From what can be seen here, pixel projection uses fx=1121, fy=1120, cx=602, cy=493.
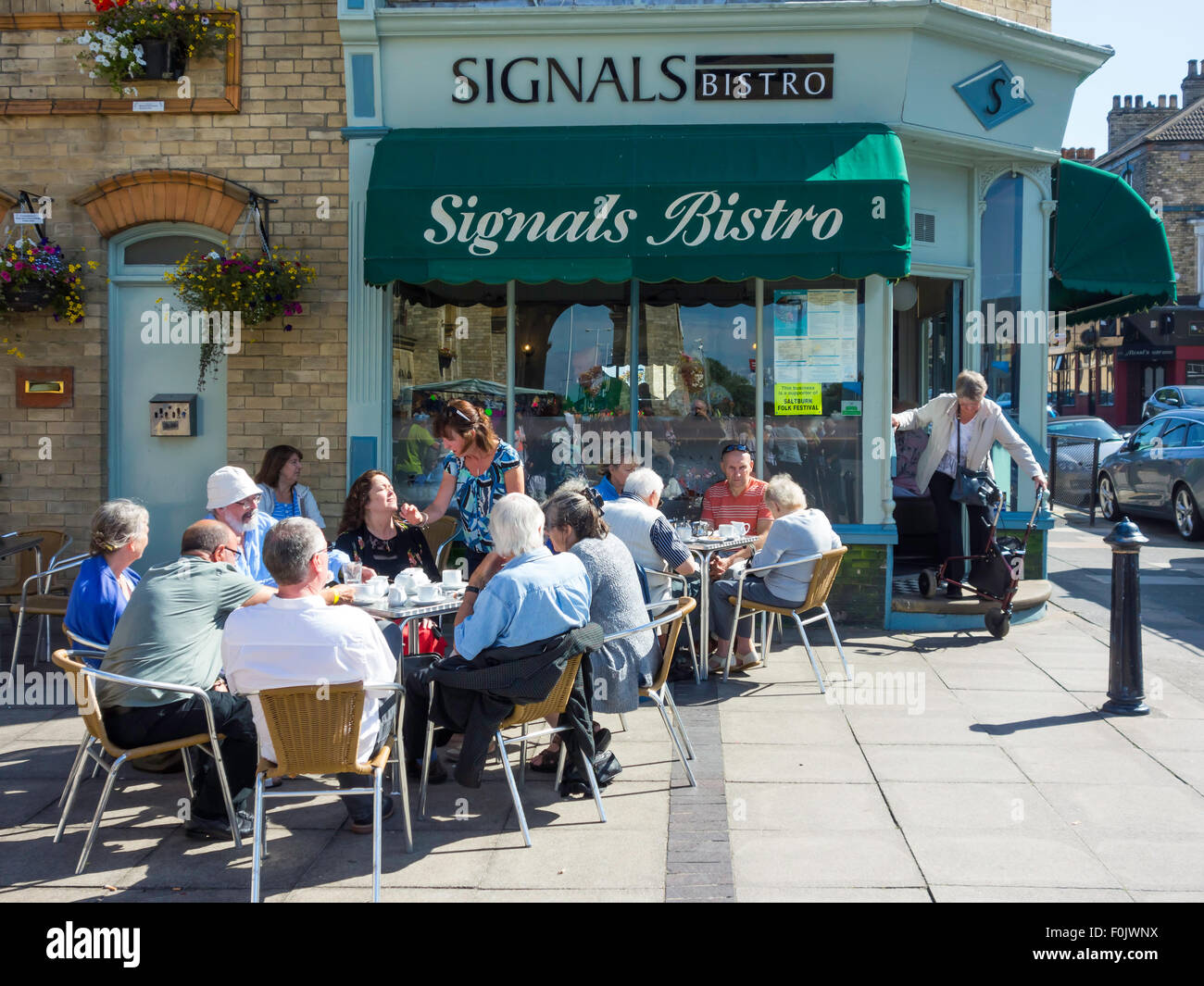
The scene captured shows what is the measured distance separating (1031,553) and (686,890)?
5.87 m

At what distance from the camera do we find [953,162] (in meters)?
8.88

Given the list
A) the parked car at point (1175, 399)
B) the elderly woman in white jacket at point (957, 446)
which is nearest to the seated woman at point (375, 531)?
the elderly woman in white jacket at point (957, 446)

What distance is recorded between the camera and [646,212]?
7785mm

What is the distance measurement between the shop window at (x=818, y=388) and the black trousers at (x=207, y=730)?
194 inches

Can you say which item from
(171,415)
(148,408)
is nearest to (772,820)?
(171,415)

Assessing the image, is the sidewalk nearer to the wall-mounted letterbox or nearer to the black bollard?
the black bollard

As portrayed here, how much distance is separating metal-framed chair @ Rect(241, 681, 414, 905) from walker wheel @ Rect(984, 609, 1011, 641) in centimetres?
516

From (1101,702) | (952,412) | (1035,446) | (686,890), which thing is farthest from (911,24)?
(686,890)

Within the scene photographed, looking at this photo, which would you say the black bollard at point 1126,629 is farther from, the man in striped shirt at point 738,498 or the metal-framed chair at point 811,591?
the man in striped shirt at point 738,498

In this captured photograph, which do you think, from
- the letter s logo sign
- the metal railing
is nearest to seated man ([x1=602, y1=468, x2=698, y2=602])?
the letter s logo sign

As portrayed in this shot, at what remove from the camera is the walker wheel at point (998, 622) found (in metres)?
7.89

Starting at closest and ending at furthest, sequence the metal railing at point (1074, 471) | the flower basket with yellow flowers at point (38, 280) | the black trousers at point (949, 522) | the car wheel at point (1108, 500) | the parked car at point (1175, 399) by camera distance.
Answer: the flower basket with yellow flowers at point (38, 280) < the black trousers at point (949, 522) < the car wheel at point (1108, 500) < the metal railing at point (1074, 471) < the parked car at point (1175, 399)

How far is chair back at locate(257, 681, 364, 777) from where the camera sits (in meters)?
3.89

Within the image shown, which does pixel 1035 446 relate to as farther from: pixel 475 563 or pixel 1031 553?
pixel 475 563
